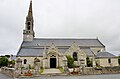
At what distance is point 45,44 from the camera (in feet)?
173

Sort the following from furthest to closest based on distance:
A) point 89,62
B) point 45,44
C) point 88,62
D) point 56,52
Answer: point 45,44, point 88,62, point 89,62, point 56,52

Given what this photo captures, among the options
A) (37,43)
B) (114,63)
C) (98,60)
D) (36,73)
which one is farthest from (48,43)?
(36,73)

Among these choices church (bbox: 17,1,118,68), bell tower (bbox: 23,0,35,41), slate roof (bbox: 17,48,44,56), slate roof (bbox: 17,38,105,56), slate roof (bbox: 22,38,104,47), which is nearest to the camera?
church (bbox: 17,1,118,68)

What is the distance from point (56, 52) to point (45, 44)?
30.1 ft

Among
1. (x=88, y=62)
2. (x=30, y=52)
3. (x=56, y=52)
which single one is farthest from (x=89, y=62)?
(x=30, y=52)

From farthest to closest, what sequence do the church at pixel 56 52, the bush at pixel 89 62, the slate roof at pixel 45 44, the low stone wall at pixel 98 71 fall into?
the slate roof at pixel 45 44
the bush at pixel 89 62
the church at pixel 56 52
the low stone wall at pixel 98 71

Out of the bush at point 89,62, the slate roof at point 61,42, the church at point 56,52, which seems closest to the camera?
the church at point 56,52

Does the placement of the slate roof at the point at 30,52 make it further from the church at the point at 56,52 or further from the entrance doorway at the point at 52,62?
the entrance doorway at the point at 52,62

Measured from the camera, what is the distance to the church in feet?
146

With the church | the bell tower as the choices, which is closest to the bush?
the church

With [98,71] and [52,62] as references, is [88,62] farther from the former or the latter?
[98,71]

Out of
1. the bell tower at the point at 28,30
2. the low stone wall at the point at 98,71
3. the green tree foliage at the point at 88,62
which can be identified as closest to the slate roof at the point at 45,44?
the bell tower at the point at 28,30

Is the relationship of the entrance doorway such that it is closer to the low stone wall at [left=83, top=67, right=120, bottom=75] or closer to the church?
the church

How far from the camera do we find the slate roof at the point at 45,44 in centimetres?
4749
